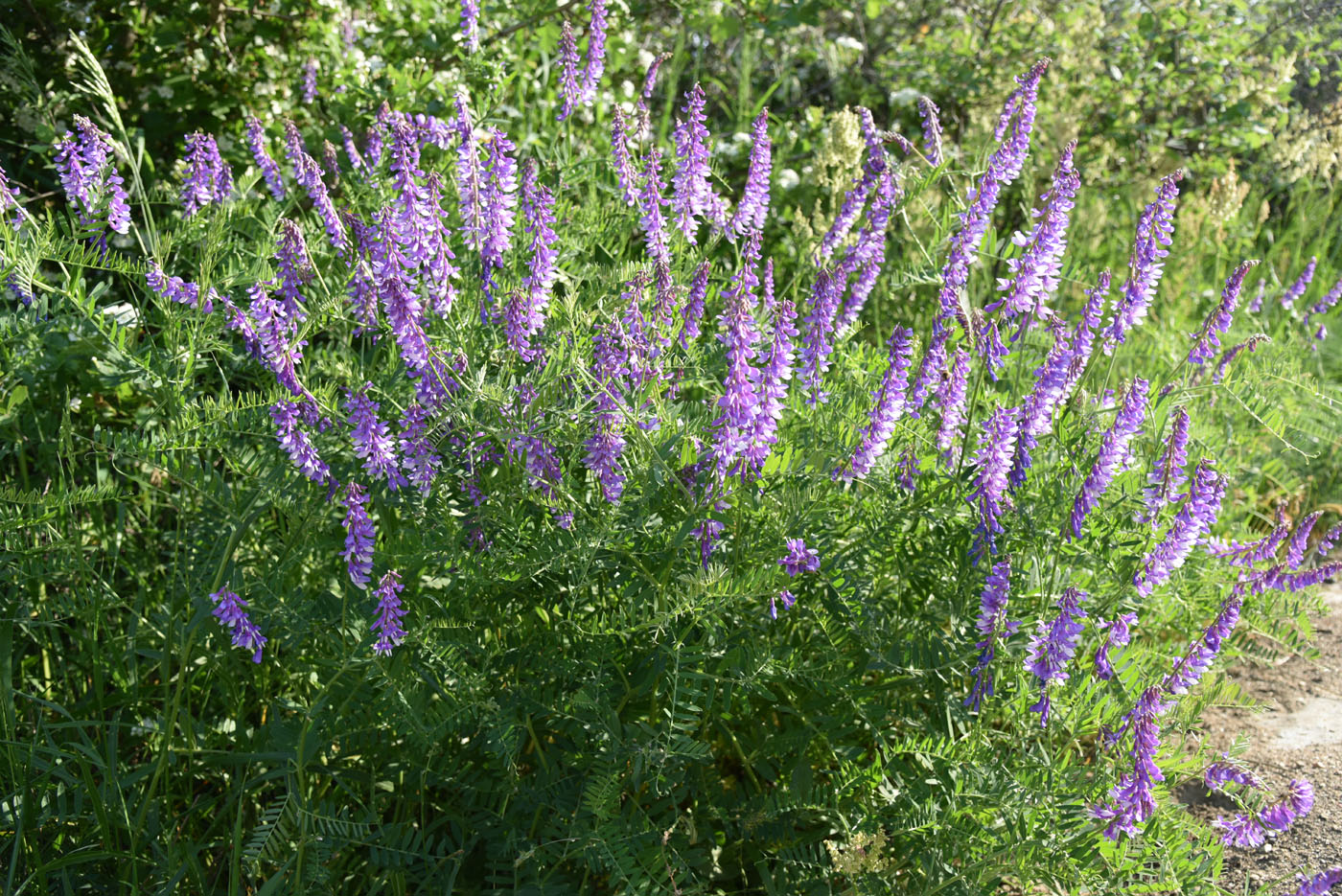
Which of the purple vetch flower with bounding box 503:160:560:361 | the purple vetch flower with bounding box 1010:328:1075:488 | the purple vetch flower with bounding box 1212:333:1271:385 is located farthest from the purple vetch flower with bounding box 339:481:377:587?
the purple vetch flower with bounding box 1212:333:1271:385

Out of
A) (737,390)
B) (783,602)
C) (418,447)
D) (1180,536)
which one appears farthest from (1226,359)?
(418,447)

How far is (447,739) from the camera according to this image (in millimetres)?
2311

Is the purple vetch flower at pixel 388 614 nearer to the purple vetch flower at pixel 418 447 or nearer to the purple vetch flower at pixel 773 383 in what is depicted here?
the purple vetch flower at pixel 418 447

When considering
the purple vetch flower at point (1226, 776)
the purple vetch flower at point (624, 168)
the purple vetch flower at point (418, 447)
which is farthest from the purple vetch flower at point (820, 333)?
the purple vetch flower at point (1226, 776)

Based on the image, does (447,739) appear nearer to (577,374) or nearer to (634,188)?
(577,374)

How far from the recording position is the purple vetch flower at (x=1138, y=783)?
1.86 metres

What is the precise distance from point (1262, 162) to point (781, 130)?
318cm

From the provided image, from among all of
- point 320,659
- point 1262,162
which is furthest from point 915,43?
point 320,659

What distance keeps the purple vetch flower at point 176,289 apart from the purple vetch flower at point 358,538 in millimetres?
525

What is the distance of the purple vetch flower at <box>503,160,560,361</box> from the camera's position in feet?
6.94

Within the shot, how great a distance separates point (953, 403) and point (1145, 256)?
1.54 ft

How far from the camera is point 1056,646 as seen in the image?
1.97 m

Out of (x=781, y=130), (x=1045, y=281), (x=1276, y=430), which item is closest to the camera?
(x=1276, y=430)

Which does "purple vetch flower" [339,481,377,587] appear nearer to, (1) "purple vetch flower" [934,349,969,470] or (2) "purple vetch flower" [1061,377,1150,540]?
(1) "purple vetch flower" [934,349,969,470]
